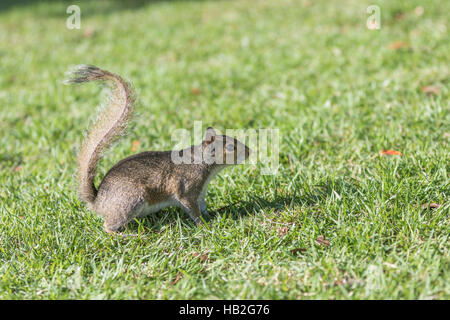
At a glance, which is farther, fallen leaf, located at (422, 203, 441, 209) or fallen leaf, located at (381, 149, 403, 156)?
fallen leaf, located at (381, 149, 403, 156)

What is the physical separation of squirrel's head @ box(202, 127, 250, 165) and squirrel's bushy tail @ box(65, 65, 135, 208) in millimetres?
475

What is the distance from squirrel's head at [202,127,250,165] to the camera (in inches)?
110

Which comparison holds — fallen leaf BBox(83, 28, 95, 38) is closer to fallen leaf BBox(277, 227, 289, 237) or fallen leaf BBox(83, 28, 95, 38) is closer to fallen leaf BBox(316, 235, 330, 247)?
fallen leaf BBox(277, 227, 289, 237)

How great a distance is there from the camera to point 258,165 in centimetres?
341

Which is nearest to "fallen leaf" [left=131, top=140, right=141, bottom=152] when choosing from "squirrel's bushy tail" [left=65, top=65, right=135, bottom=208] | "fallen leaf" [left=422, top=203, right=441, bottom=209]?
"squirrel's bushy tail" [left=65, top=65, right=135, bottom=208]

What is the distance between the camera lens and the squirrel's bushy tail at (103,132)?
8.93ft

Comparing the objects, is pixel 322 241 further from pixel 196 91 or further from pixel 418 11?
pixel 418 11

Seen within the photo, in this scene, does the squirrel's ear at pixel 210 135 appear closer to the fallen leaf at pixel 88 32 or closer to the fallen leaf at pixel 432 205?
the fallen leaf at pixel 432 205

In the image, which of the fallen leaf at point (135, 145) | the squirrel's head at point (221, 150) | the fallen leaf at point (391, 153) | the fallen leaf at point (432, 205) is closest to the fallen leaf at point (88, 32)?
the fallen leaf at point (135, 145)

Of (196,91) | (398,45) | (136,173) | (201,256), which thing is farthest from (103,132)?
(398,45)

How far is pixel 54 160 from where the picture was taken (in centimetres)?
385

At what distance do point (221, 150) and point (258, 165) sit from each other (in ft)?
2.16

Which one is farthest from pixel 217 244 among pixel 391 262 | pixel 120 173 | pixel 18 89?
pixel 18 89
